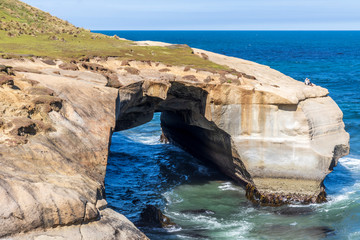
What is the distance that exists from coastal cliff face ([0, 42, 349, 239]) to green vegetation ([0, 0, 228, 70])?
1.85 metres

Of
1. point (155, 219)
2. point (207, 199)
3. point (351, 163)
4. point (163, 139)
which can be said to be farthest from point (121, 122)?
point (351, 163)

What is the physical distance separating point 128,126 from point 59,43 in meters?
11.6

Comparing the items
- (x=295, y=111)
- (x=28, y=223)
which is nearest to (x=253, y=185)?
(x=295, y=111)

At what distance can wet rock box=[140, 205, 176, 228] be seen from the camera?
22.9 m

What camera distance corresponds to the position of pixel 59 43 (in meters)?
37.7

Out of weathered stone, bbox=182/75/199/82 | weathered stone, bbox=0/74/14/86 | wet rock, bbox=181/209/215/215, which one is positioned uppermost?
weathered stone, bbox=182/75/199/82

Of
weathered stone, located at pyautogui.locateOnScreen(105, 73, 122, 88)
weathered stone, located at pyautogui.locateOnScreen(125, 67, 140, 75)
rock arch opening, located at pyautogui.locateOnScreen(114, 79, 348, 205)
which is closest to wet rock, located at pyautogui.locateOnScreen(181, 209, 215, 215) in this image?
rock arch opening, located at pyautogui.locateOnScreen(114, 79, 348, 205)

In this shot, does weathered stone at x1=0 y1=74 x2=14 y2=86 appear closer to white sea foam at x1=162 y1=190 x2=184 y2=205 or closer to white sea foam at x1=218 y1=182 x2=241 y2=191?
white sea foam at x1=162 y1=190 x2=184 y2=205

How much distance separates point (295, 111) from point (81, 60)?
13731mm

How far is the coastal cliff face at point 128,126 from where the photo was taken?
1256cm

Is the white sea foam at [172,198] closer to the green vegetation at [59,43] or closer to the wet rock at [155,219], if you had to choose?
the wet rock at [155,219]

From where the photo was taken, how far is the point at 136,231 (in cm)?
1368

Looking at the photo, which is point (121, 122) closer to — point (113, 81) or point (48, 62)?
point (48, 62)

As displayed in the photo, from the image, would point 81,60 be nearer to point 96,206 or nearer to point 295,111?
point 295,111
